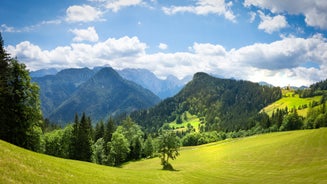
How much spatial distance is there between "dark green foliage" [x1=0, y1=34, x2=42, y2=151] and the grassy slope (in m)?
17.0

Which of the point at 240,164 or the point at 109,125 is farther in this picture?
the point at 109,125

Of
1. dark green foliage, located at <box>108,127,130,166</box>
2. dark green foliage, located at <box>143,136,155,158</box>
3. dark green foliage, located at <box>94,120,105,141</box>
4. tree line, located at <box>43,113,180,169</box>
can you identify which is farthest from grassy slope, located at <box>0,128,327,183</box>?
dark green foliage, located at <box>94,120,105,141</box>

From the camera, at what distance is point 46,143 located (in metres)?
113

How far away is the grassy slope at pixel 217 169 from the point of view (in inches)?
1150

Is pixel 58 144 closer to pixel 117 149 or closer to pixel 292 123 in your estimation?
pixel 117 149

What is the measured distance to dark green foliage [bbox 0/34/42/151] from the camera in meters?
54.2

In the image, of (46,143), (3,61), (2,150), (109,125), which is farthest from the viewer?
(109,125)

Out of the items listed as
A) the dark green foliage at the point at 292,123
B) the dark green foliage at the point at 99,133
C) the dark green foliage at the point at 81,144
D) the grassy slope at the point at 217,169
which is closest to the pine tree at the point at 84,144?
the dark green foliage at the point at 81,144

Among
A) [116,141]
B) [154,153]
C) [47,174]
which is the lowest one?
[154,153]

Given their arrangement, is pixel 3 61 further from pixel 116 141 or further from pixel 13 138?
pixel 116 141

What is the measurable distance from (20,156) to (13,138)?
93.4ft

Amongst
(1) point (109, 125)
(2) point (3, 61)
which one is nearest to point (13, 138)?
(2) point (3, 61)

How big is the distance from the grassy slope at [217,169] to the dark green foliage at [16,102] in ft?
55.9

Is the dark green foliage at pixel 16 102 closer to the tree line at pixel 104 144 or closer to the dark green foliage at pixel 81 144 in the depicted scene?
the dark green foliage at pixel 81 144
